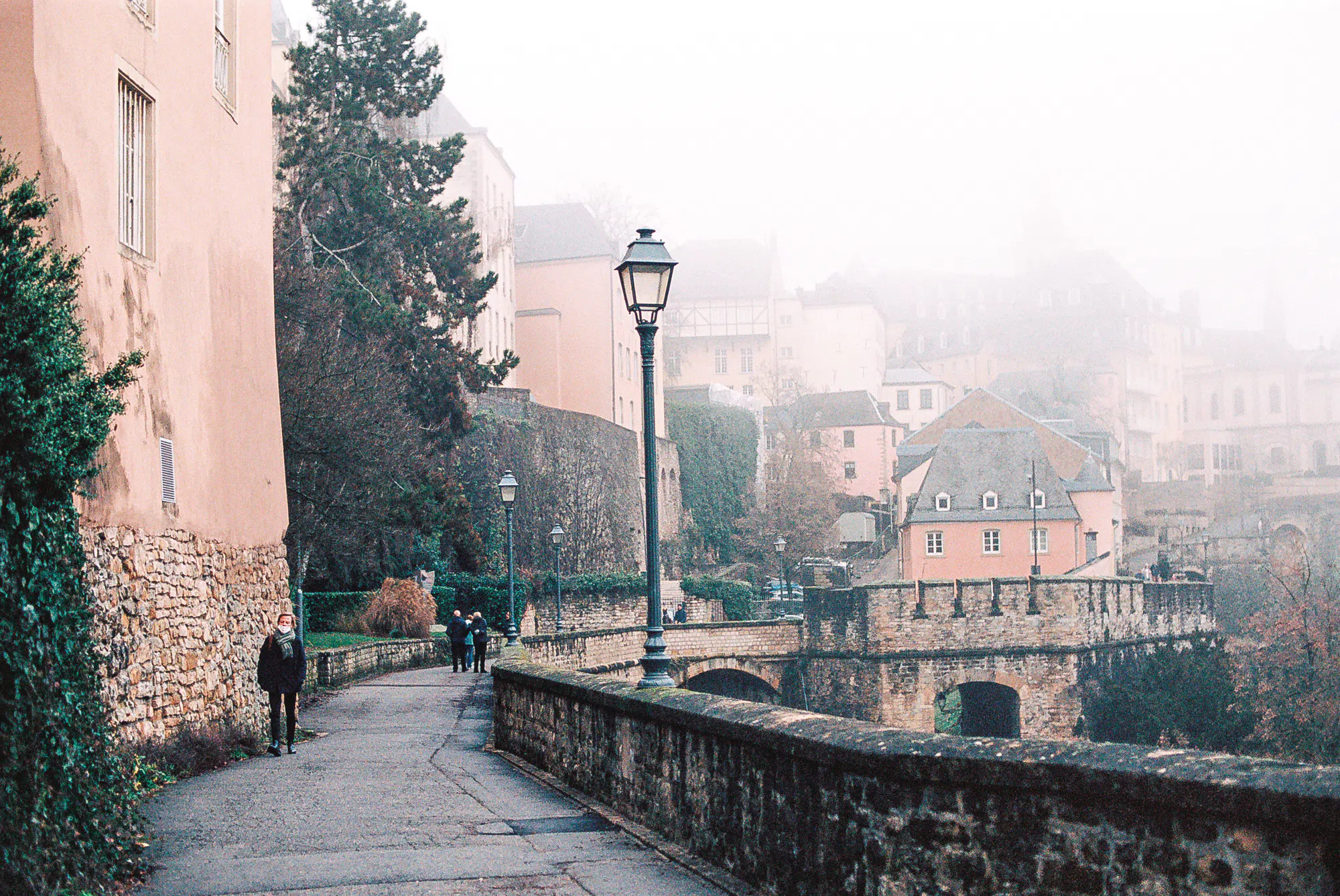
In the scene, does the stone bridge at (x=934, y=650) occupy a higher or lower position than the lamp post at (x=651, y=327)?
lower

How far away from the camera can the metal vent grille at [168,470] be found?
42.5ft

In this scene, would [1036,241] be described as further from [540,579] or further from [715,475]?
[540,579]

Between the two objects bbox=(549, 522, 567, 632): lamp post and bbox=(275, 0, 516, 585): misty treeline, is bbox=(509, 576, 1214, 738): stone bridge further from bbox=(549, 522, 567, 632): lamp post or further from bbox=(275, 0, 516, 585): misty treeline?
bbox=(275, 0, 516, 585): misty treeline

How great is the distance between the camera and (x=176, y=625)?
1322 cm

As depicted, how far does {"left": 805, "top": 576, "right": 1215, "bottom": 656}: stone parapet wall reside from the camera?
49.2 metres

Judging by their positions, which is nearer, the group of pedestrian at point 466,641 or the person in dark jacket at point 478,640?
the group of pedestrian at point 466,641

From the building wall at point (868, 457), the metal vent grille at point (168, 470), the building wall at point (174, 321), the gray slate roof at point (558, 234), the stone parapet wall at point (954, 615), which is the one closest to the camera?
the building wall at point (174, 321)

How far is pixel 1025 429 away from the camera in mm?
64688

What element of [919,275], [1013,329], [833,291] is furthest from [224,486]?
[919,275]

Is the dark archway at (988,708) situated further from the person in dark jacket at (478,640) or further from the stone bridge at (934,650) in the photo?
the person in dark jacket at (478,640)

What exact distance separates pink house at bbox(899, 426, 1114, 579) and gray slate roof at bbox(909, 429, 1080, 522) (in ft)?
0.10

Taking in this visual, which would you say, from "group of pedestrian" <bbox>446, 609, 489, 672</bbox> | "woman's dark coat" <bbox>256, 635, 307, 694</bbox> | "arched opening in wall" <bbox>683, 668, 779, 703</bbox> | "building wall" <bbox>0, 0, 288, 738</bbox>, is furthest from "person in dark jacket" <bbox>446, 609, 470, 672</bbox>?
"arched opening in wall" <bbox>683, 668, 779, 703</bbox>

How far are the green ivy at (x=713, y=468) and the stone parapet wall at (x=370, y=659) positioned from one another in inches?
1382

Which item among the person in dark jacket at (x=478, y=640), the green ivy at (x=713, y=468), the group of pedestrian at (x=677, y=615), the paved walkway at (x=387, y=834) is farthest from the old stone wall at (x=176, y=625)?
the green ivy at (x=713, y=468)
